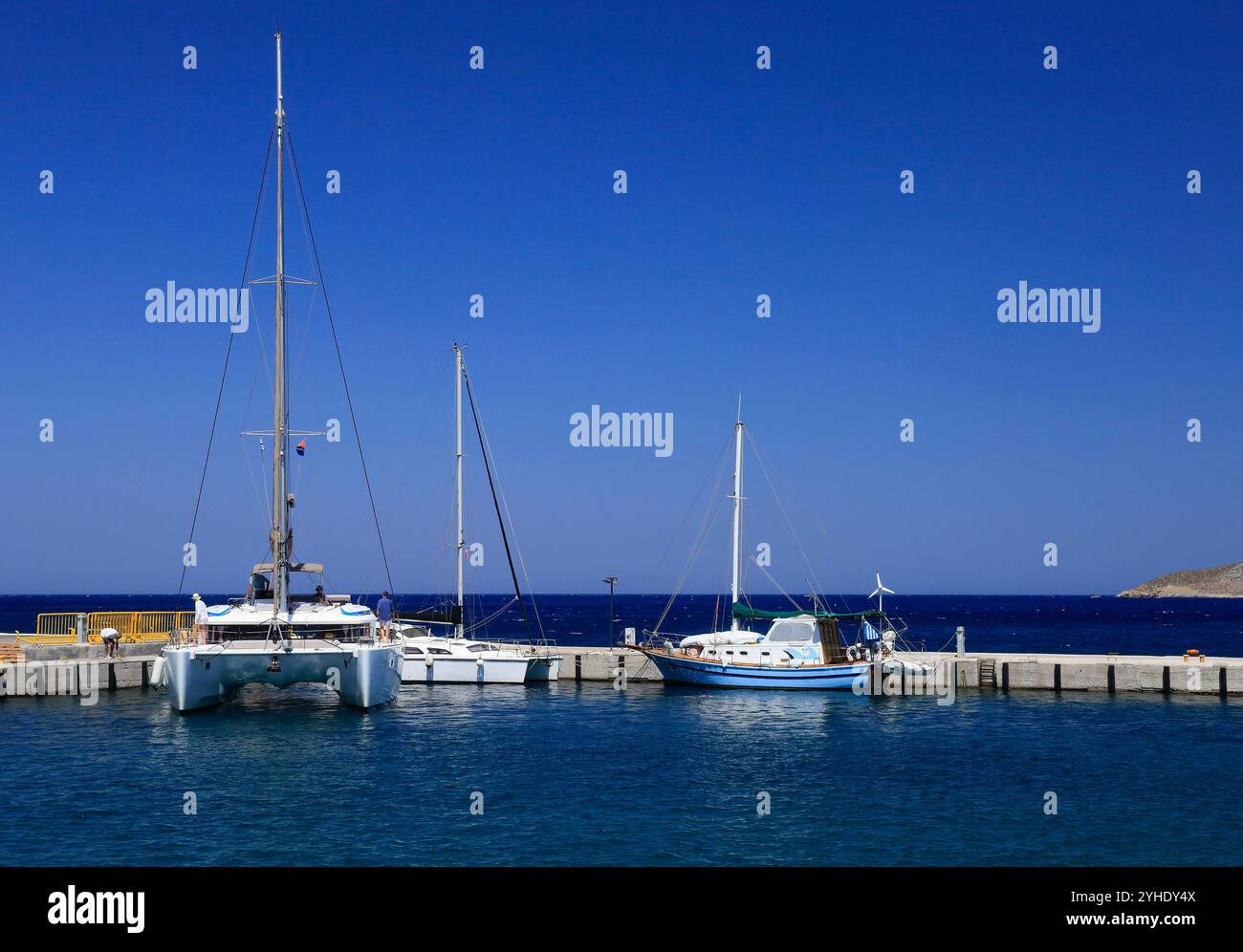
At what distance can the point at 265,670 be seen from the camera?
34219 millimetres

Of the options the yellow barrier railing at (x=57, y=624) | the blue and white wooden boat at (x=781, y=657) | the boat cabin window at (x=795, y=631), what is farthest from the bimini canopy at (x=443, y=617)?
the yellow barrier railing at (x=57, y=624)

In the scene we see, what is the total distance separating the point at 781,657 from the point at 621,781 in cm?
2135

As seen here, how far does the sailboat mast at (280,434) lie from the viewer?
37.2m

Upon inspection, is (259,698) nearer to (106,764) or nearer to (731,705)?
(106,764)

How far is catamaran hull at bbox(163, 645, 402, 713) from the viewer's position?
34.1m

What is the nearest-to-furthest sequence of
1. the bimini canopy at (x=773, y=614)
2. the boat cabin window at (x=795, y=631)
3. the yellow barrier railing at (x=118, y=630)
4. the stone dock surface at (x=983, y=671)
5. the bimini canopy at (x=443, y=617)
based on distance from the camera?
the stone dock surface at (x=983, y=671), the yellow barrier railing at (x=118, y=630), the boat cabin window at (x=795, y=631), the bimini canopy at (x=773, y=614), the bimini canopy at (x=443, y=617)

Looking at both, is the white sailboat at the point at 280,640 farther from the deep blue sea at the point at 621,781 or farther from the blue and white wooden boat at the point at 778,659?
the blue and white wooden boat at the point at 778,659

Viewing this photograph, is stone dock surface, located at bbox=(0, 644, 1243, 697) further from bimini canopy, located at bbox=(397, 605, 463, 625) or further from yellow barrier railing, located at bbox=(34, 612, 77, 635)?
bimini canopy, located at bbox=(397, 605, 463, 625)

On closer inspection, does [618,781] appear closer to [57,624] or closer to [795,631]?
[795,631]

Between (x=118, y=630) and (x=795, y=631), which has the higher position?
(x=118, y=630)

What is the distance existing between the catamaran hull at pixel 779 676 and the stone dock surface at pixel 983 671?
160 inches

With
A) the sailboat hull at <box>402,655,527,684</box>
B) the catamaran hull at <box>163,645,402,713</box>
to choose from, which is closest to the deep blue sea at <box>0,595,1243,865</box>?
the catamaran hull at <box>163,645,402,713</box>

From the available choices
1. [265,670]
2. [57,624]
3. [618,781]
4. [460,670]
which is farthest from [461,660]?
[57,624]
